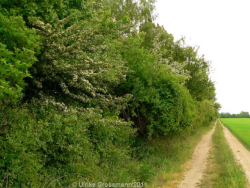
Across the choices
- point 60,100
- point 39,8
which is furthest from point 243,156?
point 39,8

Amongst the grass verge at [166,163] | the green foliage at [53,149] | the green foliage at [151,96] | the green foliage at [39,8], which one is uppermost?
the green foliage at [39,8]

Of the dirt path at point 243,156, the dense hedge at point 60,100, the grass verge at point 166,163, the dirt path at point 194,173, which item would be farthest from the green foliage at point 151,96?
the dirt path at point 243,156

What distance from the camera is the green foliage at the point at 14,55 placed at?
5.46 metres

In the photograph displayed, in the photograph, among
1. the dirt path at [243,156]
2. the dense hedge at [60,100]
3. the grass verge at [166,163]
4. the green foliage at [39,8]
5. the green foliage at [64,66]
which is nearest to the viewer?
the dense hedge at [60,100]

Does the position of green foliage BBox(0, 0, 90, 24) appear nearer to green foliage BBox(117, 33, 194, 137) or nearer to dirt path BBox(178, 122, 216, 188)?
green foliage BBox(117, 33, 194, 137)

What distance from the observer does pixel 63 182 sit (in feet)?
22.7

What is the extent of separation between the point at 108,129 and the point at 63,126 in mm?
2308

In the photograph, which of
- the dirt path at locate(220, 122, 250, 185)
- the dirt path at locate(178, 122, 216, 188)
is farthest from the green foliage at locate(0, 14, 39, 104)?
the dirt path at locate(220, 122, 250, 185)

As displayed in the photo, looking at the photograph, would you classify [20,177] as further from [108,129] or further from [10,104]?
[108,129]

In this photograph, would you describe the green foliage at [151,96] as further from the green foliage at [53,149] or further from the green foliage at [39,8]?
the green foliage at [39,8]

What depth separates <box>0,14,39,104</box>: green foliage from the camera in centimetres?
546

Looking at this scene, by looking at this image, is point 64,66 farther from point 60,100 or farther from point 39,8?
point 39,8

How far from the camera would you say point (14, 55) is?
20.2 ft

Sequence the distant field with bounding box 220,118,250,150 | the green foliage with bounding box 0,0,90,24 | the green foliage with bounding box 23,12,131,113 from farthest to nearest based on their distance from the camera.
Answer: the distant field with bounding box 220,118,250,150
the green foliage with bounding box 0,0,90,24
the green foliage with bounding box 23,12,131,113
